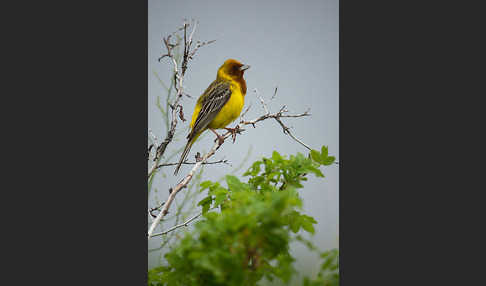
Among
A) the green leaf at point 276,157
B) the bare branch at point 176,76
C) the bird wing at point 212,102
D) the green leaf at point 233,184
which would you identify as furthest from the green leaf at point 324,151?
the bare branch at point 176,76

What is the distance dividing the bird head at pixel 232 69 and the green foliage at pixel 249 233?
0.80 m

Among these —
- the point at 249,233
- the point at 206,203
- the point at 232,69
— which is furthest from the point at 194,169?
the point at 249,233

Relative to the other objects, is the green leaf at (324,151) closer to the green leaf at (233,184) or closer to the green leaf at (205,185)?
the green leaf at (233,184)

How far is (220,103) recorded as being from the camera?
12.3 ft

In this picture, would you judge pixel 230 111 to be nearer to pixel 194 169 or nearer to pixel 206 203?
pixel 194 169

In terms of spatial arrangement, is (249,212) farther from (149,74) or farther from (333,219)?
(149,74)

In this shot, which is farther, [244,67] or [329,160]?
[244,67]

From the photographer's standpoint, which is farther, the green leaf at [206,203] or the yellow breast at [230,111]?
the yellow breast at [230,111]

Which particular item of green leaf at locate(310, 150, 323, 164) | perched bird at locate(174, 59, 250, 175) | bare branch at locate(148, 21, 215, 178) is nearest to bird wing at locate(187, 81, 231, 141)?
perched bird at locate(174, 59, 250, 175)

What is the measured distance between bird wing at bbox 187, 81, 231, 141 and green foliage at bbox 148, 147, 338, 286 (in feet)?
2.35

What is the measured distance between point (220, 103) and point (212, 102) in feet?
0.21

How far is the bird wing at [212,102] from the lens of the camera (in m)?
3.62

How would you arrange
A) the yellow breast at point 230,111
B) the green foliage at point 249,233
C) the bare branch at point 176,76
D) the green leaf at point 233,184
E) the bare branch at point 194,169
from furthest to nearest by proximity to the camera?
the yellow breast at point 230,111
the bare branch at point 176,76
the bare branch at point 194,169
the green leaf at point 233,184
the green foliage at point 249,233

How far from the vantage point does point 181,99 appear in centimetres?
351
